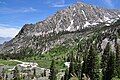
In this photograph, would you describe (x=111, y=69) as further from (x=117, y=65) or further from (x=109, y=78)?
(x=117, y=65)

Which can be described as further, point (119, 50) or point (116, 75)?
point (119, 50)

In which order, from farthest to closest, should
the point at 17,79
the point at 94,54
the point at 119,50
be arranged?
the point at 17,79 → the point at 119,50 → the point at 94,54

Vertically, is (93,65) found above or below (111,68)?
above

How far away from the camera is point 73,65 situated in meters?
158

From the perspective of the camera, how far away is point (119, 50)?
12862cm

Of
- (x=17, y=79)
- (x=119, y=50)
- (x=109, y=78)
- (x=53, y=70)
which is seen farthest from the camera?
(x=17, y=79)

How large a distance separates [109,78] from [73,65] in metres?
50.6

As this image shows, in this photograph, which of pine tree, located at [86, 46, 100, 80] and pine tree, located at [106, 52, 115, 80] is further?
pine tree, located at [106, 52, 115, 80]

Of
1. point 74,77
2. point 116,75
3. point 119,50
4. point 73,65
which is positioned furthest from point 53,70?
point 74,77

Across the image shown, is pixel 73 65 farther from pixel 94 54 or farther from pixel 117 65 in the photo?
pixel 94 54

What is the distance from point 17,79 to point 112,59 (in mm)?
98814

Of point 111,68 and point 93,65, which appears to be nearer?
point 93,65

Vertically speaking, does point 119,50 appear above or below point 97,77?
above

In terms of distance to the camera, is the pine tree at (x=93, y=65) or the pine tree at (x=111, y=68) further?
the pine tree at (x=111, y=68)
